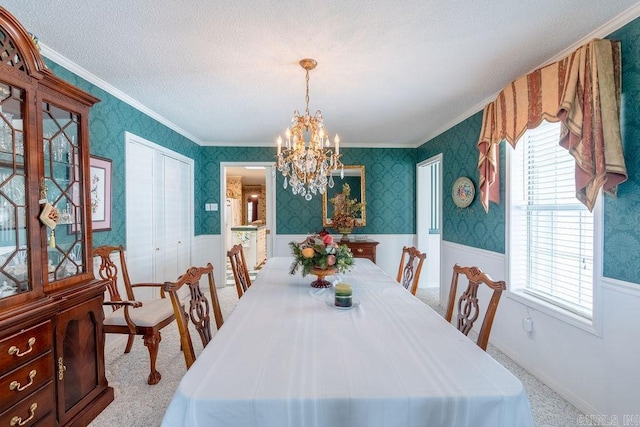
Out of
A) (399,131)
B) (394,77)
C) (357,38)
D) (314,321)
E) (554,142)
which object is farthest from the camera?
(399,131)

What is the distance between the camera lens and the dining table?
2.86 feet

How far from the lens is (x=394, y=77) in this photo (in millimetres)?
2477

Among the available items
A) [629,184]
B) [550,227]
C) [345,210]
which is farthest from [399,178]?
[629,184]

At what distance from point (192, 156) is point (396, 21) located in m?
3.70

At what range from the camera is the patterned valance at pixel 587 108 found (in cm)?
171

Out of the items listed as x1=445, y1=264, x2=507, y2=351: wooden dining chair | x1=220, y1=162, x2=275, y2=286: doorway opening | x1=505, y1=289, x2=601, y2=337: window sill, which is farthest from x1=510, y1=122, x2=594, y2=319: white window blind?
x1=220, y1=162, x2=275, y2=286: doorway opening

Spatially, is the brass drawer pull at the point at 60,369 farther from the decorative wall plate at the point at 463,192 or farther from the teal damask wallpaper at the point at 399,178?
the decorative wall plate at the point at 463,192

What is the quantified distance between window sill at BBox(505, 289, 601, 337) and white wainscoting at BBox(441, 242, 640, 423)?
0.03m

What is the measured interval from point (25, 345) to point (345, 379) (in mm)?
1557

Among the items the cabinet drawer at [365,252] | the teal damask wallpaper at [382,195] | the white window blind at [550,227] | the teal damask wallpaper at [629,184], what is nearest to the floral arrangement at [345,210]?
the teal damask wallpaper at [382,195]

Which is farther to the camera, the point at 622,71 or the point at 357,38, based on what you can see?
the point at 357,38

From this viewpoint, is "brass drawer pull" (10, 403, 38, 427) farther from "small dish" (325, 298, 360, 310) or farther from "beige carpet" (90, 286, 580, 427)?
"small dish" (325, 298, 360, 310)

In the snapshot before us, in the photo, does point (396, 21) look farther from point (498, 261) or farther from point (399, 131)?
point (399, 131)

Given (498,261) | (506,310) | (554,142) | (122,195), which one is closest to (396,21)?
(554,142)
